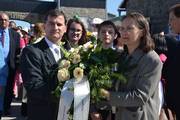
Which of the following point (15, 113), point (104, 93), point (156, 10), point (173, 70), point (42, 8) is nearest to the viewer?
point (104, 93)

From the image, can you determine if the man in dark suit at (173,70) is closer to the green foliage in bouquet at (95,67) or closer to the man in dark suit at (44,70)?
the green foliage in bouquet at (95,67)

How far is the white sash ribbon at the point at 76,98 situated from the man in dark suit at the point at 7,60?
349 cm

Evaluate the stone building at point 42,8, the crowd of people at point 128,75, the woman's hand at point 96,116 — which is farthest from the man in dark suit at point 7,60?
the stone building at point 42,8

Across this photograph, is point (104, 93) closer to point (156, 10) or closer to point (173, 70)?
point (173, 70)

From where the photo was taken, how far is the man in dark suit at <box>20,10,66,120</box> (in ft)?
11.5

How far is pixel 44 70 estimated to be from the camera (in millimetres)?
3609

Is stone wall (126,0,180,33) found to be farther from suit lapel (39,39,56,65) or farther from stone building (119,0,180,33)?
suit lapel (39,39,56,65)

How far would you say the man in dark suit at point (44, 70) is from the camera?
3.51 metres

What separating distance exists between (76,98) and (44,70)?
0.42 meters

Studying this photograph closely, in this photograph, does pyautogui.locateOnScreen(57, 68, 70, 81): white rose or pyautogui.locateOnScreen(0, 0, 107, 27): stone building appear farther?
pyautogui.locateOnScreen(0, 0, 107, 27): stone building

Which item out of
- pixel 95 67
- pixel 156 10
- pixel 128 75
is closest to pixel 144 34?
pixel 128 75

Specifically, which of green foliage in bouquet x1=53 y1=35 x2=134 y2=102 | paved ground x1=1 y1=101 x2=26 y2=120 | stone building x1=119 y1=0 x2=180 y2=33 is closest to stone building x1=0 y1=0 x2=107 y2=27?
stone building x1=119 y1=0 x2=180 y2=33

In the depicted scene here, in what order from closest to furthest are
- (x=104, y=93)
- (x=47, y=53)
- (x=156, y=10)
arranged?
(x=104, y=93) < (x=47, y=53) < (x=156, y=10)

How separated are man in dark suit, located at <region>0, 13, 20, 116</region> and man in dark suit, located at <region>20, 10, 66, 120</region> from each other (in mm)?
3071
